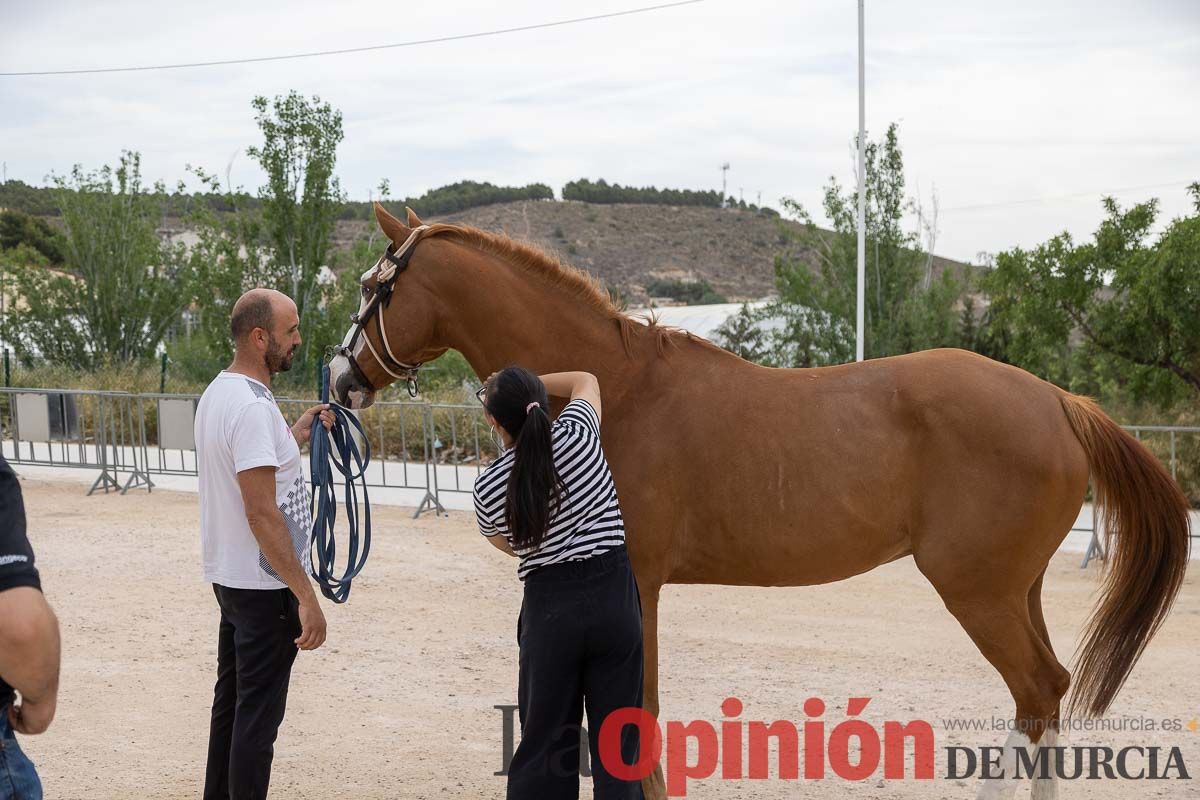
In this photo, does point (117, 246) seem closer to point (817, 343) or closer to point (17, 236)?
point (817, 343)

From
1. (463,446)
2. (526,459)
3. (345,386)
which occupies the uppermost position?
(345,386)

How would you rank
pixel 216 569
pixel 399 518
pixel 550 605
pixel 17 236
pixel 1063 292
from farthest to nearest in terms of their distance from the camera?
pixel 17 236 < pixel 1063 292 < pixel 399 518 < pixel 216 569 < pixel 550 605

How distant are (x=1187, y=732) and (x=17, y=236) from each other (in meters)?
50.1

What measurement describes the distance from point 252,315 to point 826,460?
2.16 meters

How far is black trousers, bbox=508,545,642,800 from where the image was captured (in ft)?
10.0

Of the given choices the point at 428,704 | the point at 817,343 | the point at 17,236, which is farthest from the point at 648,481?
the point at 17,236

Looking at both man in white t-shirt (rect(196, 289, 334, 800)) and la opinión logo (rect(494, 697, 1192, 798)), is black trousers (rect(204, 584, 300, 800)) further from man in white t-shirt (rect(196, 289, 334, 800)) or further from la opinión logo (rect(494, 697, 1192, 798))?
la opinión logo (rect(494, 697, 1192, 798))

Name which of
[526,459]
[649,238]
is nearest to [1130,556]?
[526,459]

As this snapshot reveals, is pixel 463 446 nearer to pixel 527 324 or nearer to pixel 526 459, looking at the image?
pixel 527 324

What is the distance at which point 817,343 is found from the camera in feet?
57.8

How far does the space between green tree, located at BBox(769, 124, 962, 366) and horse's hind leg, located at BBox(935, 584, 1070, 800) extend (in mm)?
Result: 13229

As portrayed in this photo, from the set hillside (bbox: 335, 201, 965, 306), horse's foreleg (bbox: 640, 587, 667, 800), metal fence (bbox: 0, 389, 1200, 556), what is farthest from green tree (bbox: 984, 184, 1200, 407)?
hillside (bbox: 335, 201, 965, 306)

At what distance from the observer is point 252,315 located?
11.3 feet

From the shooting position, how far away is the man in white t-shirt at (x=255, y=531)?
10.7 ft
